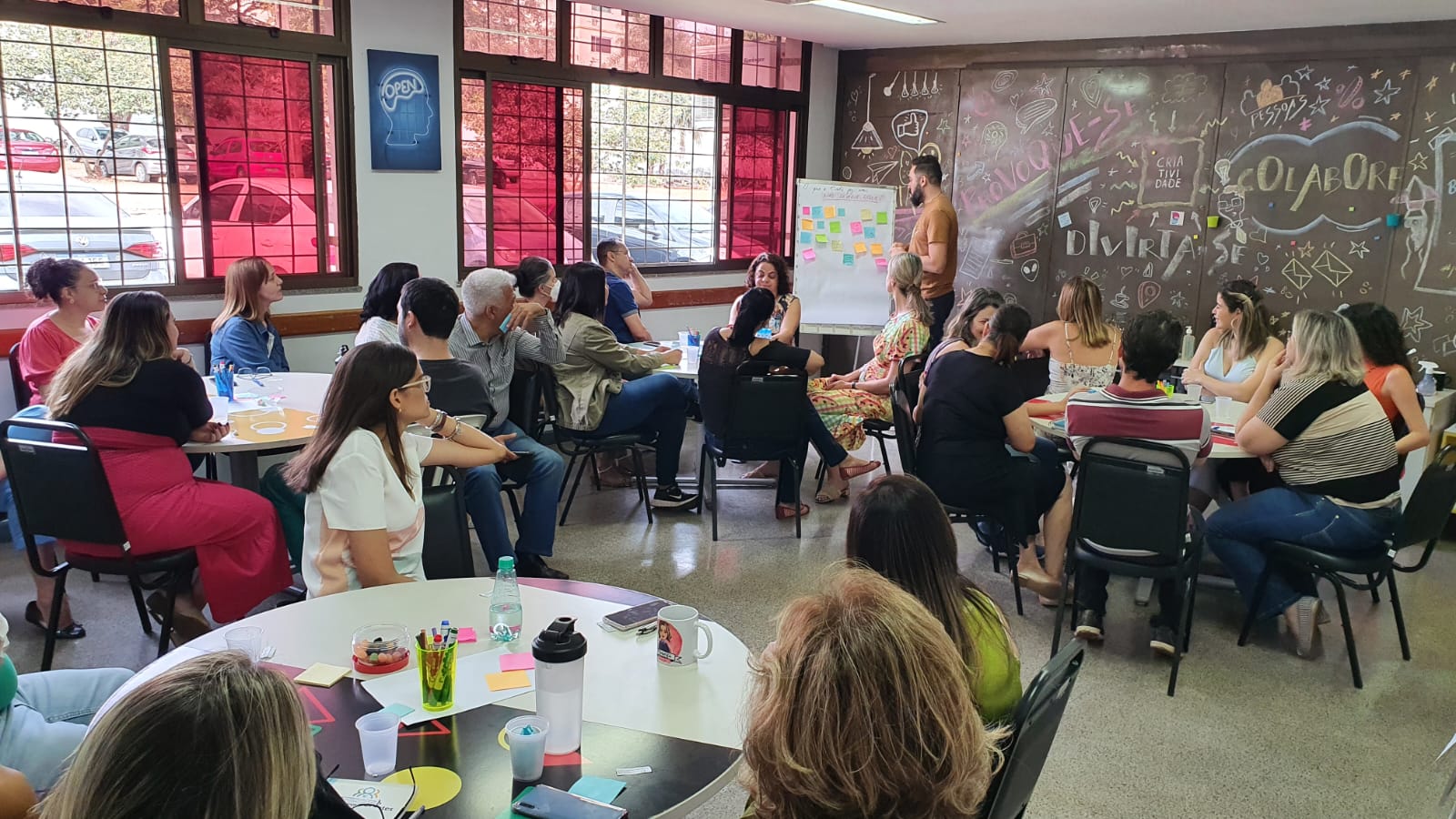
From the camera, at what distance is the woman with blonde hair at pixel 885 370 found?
5.35 meters

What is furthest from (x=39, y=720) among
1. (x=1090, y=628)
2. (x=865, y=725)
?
(x=1090, y=628)

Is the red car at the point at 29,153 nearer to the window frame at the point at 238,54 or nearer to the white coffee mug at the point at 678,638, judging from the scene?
the window frame at the point at 238,54

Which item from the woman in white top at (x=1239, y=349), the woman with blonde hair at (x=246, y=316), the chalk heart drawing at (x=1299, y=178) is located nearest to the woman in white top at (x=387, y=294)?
the woman with blonde hair at (x=246, y=316)

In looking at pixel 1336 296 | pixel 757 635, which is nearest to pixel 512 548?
pixel 757 635

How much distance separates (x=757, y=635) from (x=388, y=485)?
1.72 m

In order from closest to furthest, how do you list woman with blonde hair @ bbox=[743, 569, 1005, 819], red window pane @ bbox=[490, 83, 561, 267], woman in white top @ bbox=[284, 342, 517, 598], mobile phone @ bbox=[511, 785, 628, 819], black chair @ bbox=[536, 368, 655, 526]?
1. woman with blonde hair @ bbox=[743, 569, 1005, 819]
2. mobile phone @ bbox=[511, 785, 628, 819]
3. woman in white top @ bbox=[284, 342, 517, 598]
4. black chair @ bbox=[536, 368, 655, 526]
5. red window pane @ bbox=[490, 83, 561, 267]

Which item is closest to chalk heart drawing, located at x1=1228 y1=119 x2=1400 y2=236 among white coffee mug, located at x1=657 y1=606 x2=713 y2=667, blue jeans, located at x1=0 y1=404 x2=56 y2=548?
white coffee mug, located at x1=657 y1=606 x2=713 y2=667

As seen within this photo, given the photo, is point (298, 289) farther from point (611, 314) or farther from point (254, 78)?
point (611, 314)

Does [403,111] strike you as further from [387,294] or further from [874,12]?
[874,12]

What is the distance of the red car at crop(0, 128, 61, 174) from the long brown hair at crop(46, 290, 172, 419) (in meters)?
2.07

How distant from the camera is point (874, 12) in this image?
602 cm

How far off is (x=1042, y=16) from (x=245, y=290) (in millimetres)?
4566

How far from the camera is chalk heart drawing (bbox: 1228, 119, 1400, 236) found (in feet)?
19.0

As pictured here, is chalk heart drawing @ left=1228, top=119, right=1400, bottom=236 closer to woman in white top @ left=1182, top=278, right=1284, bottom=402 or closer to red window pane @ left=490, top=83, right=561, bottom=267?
woman in white top @ left=1182, top=278, right=1284, bottom=402
